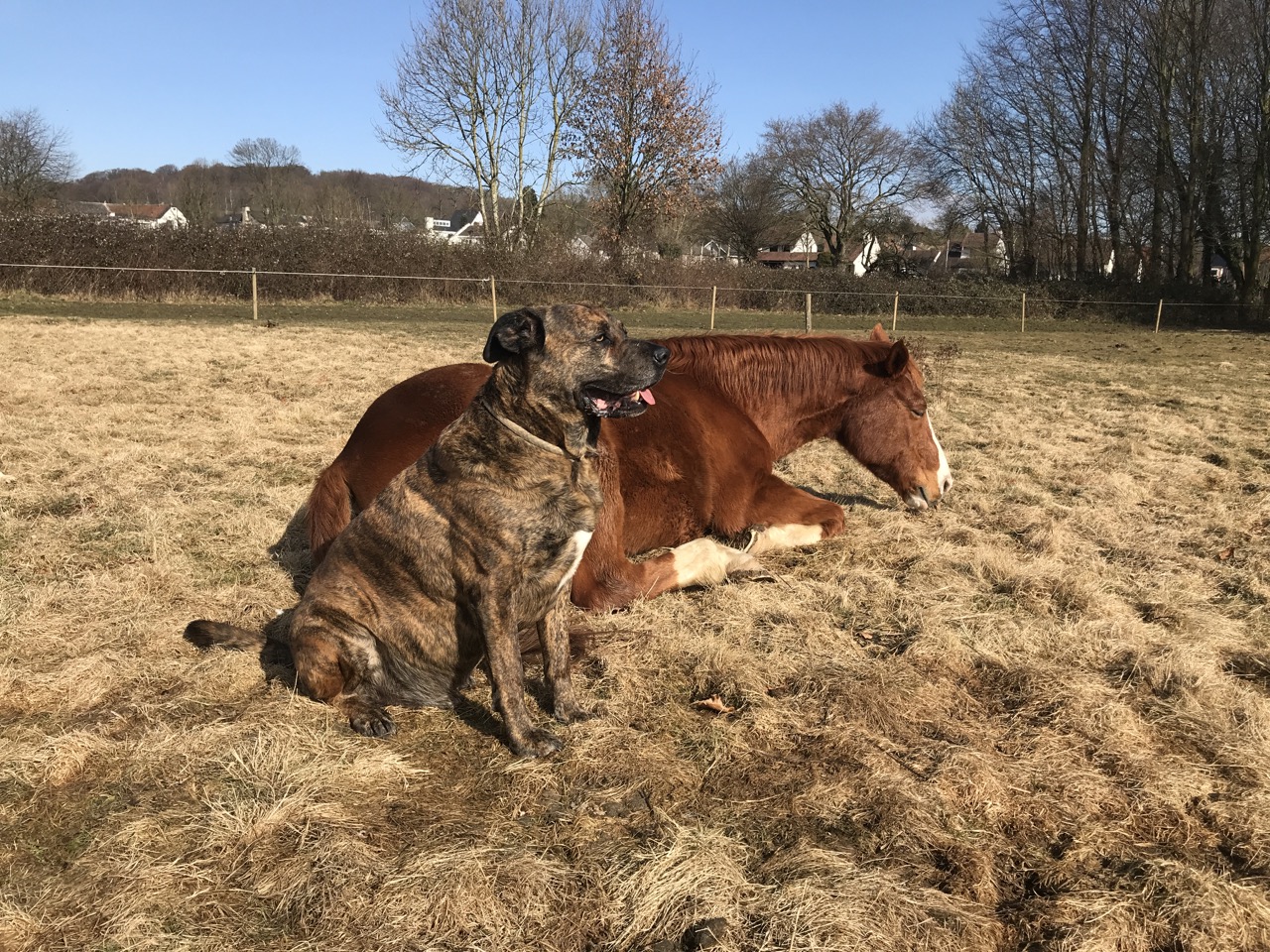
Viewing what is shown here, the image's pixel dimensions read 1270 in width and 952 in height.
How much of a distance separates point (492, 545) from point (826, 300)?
3292 cm

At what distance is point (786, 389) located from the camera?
219 inches

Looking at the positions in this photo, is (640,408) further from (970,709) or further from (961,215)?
(961,215)

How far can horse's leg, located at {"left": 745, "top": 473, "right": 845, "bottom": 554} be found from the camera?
512 cm

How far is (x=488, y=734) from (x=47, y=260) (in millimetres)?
26804

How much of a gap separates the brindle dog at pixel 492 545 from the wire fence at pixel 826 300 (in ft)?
77.7

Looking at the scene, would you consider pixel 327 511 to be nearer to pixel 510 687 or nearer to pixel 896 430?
pixel 510 687

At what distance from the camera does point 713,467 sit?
493cm

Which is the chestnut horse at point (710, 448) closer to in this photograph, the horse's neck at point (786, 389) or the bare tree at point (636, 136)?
the horse's neck at point (786, 389)

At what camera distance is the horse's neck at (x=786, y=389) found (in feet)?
18.0

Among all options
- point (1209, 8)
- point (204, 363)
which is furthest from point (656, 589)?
point (1209, 8)

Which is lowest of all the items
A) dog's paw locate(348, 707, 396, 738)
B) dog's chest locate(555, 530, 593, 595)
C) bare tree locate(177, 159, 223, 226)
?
dog's paw locate(348, 707, 396, 738)

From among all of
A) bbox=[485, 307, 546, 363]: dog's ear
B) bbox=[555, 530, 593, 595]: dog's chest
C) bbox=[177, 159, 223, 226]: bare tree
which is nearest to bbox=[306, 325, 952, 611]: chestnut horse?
bbox=[555, 530, 593, 595]: dog's chest

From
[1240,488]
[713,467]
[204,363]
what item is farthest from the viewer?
[204,363]

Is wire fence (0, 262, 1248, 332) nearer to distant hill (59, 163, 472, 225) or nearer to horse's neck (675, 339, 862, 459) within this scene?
distant hill (59, 163, 472, 225)
